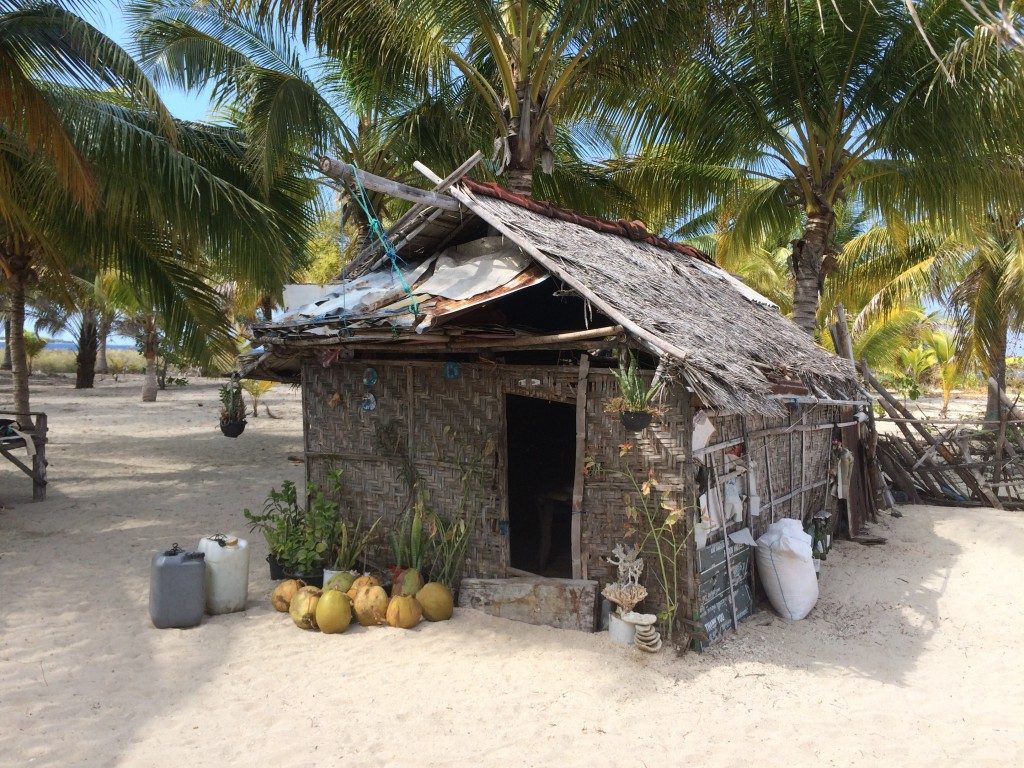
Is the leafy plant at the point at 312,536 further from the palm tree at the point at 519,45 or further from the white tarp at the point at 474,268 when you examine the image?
the palm tree at the point at 519,45

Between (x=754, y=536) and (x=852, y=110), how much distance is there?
5.38 meters

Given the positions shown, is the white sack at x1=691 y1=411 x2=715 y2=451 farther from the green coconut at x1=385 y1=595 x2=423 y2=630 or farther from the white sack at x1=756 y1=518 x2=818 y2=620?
the green coconut at x1=385 y1=595 x2=423 y2=630

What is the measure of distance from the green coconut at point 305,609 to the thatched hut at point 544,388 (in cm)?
96

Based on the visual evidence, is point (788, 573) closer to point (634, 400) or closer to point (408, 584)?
point (634, 400)

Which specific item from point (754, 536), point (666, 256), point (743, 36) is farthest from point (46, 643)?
point (743, 36)

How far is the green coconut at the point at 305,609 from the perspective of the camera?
516 cm

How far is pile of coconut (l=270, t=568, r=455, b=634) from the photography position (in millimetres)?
5141

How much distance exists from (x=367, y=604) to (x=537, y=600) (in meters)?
1.20

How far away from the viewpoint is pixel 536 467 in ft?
26.0

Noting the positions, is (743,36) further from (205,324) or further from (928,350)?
(928,350)

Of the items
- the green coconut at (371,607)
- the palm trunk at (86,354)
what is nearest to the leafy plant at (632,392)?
the green coconut at (371,607)

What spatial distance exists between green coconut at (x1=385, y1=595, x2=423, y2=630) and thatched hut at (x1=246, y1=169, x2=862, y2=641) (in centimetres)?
44

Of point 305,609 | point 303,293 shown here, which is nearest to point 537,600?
point 305,609

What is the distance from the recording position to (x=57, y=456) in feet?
40.1
